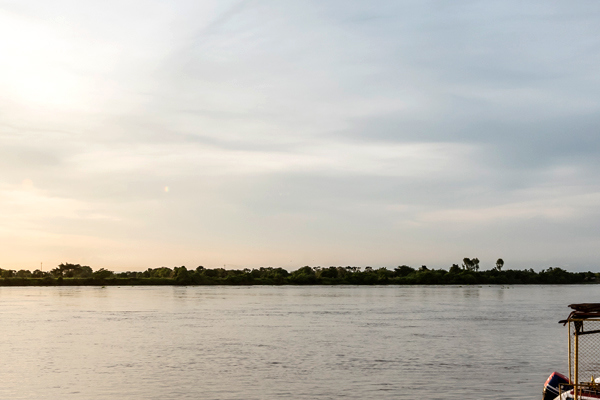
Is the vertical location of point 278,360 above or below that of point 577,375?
below

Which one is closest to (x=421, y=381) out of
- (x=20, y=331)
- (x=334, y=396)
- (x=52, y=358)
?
(x=334, y=396)

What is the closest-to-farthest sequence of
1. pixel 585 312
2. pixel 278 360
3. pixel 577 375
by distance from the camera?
pixel 585 312 < pixel 577 375 < pixel 278 360

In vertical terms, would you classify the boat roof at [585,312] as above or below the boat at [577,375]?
above

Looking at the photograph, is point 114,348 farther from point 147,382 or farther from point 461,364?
point 461,364

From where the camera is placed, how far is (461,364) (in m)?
43.1

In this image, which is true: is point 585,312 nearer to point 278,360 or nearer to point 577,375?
point 577,375

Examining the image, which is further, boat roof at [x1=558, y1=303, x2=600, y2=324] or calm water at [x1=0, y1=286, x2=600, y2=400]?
calm water at [x1=0, y1=286, x2=600, y2=400]

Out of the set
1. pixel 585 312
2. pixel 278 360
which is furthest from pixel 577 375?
pixel 278 360

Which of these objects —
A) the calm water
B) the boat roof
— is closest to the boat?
the boat roof

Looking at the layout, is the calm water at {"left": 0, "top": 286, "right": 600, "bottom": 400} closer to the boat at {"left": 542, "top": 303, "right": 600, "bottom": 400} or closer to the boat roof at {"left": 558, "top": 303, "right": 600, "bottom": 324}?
the boat at {"left": 542, "top": 303, "right": 600, "bottom": 400}

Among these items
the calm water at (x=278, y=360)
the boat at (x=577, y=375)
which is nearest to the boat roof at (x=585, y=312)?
the boat at (x=577, y=375)

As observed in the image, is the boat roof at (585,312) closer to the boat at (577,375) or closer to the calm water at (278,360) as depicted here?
the boat at (577,375)

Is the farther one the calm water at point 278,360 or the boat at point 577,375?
the calm water at point 278,360

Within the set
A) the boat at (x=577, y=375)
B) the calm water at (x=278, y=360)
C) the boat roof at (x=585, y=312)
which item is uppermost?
Answer: the boat roof at (x=585, y=312)
